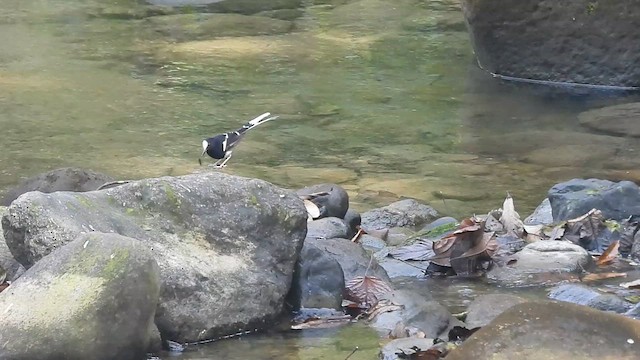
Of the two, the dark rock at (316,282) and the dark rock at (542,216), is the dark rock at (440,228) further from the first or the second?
the dark rock at (316,282)

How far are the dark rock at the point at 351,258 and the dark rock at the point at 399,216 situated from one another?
0.99 meters

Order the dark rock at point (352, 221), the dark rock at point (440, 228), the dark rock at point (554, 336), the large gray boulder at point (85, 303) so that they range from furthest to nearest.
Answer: the dark rock at point (352, 221)
the dark rock at point (440, 228)
the large gray boulder at point (85, 303)
the dark rock at point (554, 336)

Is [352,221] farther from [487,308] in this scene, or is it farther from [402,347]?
[402,347]

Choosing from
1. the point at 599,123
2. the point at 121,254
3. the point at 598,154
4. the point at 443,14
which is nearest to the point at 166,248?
the point at 121,254

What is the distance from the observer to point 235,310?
4.38m

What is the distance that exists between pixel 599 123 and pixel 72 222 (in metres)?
5.31

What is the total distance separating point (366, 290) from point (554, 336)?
1490 millimetres

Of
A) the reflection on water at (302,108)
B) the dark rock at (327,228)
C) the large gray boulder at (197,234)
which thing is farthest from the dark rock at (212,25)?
the large gray boulder at (197,234)

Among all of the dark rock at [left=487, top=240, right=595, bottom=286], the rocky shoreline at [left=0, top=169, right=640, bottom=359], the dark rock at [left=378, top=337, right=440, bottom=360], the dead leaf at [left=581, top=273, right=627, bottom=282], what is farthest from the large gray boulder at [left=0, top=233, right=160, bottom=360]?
the dead leaf at [left=581, top=273, right=627, bottom=282]

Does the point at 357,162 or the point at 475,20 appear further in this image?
the point at 475,20

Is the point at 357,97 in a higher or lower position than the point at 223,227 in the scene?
lower

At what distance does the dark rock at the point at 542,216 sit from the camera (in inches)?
237

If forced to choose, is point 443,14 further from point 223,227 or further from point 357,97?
point 223,227

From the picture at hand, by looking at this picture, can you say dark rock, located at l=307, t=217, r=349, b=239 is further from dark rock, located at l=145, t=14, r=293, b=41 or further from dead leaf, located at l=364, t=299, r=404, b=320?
dark rock, located at l=145, t=14, r=293, b=41
